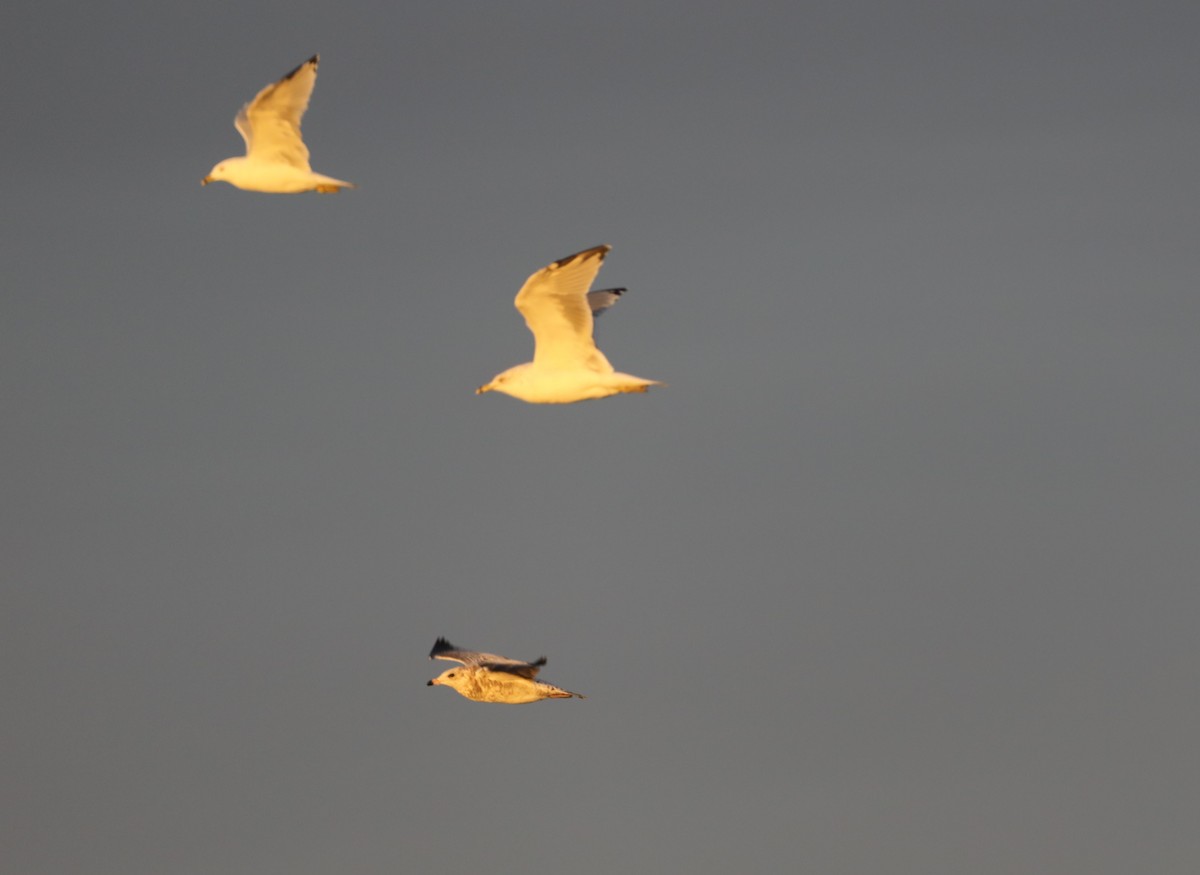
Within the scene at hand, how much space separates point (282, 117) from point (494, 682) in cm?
730

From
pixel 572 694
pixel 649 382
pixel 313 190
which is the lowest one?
pixel 572 694

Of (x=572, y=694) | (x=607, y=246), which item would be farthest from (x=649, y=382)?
(x=572, y=694)

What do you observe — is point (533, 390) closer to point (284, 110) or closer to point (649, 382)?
point (649, 382)

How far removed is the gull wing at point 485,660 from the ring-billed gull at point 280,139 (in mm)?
6001

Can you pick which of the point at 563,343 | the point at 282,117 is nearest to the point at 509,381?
the point at 563,343

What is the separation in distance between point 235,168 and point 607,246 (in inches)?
229

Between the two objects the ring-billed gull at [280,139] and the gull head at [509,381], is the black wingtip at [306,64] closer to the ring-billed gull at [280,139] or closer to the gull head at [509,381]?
the ring-billed gull at [280,139]

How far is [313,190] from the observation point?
29375 mm

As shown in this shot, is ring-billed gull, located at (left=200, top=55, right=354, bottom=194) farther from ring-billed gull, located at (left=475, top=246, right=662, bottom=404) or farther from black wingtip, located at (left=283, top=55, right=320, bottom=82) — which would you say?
ring-billed gull, located at (left=475, top=246, right=662, bottom=404)

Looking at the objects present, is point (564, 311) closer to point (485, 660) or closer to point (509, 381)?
point (509, 381)

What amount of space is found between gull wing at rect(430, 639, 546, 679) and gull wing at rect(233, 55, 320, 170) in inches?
249

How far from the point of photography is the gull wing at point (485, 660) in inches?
1123

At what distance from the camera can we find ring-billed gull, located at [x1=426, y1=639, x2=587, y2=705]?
95.8 ft

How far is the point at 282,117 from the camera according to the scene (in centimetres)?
2962
